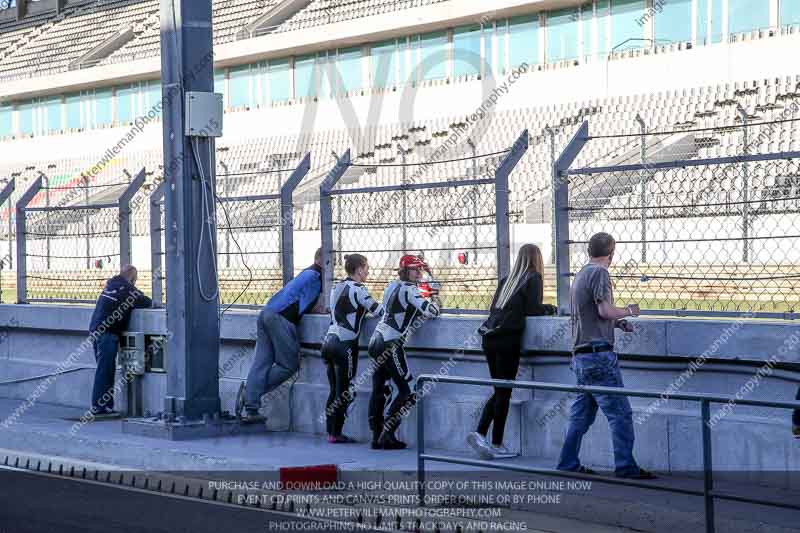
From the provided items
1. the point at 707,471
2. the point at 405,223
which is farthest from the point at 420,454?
the point at 405,223

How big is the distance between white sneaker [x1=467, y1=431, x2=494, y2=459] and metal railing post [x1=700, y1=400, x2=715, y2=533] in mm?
2929

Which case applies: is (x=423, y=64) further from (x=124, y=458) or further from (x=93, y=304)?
(x=124, y=458)

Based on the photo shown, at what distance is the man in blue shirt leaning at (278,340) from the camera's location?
12.0 m

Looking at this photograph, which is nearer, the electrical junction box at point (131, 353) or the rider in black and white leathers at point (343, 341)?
the rider in black and white leathers at point (343, 341)

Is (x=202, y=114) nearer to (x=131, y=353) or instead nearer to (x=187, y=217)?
(x=187, y=217)

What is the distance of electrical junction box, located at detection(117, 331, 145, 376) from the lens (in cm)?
1369

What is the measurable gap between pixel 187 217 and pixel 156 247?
1983 millimetres

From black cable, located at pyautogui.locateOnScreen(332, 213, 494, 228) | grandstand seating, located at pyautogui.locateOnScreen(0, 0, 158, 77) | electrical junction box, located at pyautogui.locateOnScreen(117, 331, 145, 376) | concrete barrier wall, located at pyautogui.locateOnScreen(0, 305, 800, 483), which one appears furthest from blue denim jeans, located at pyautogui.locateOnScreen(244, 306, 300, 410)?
grandstand seating, located at pyautogui.locateOnScreen(0, 0, 158, 77)

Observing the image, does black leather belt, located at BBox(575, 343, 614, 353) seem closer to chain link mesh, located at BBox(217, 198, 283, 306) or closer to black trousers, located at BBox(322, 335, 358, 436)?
black trousers, located at BBox(322, 335, 358, 436)

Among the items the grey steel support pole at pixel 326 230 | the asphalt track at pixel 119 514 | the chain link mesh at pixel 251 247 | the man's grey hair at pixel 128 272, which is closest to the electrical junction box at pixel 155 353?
the man's grey hair at pixel 128 272

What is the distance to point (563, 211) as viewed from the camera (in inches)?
397

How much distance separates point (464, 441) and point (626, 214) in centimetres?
223

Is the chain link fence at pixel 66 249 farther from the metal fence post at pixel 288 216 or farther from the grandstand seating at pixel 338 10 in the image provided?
the grandstand seating at pixel 338 10

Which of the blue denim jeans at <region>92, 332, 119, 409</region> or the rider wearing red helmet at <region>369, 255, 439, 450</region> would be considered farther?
the blue denim jeans at <region>92, 332, 119, 409</region>
